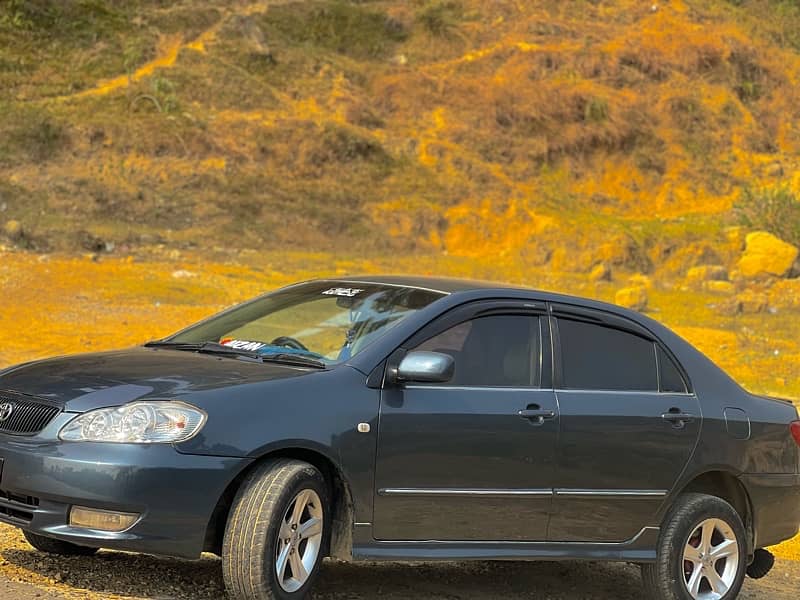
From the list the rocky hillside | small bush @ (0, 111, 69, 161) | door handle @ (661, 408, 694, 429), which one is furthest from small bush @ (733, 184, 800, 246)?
door handle @ (661, 408, 694, 429)

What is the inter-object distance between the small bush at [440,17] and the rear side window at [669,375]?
54.3m

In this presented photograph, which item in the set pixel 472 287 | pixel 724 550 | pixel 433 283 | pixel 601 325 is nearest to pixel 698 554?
pixel 724 550

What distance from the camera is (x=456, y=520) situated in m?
5.57

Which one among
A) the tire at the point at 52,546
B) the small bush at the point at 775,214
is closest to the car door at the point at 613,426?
the tire at the point at 52,546

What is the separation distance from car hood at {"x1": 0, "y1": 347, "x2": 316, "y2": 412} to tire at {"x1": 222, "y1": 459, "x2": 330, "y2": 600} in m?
→ 0.42

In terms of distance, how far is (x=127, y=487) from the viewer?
4766 millimetres

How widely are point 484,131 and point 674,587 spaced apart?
144 ft

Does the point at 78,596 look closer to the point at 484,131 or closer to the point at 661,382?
the point at 661,382

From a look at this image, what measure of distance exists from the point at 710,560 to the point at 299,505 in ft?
7.99

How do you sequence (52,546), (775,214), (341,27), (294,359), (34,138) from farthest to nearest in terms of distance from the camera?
1. (341,27)
2. (34,138)
3. (775,214)
4. (52,546)
5. (294,359)

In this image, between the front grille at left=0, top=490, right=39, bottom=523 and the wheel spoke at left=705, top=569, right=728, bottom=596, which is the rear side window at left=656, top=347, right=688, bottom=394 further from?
the front grille at left=0, top=490, right=39, bottom=523

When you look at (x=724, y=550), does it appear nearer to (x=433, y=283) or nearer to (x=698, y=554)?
(x=698, y=554)

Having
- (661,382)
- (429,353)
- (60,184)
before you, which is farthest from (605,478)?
(60,184)

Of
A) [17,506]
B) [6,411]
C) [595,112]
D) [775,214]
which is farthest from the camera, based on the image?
[595,112]
